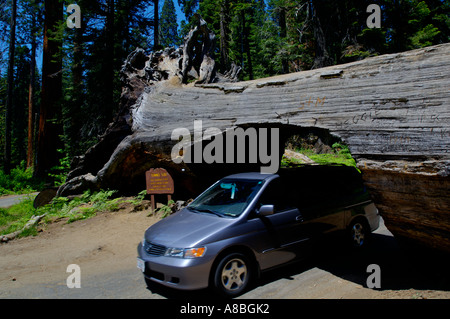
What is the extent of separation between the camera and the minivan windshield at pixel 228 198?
493cm

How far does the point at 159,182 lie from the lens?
8648 mm

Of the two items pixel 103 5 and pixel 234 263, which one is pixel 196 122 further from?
pixel 103 5

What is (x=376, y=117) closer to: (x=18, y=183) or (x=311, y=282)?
(x=311, y=282)

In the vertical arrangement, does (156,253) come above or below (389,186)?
below

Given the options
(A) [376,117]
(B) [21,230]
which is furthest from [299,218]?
(B) [21,230]

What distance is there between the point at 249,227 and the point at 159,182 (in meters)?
4.68

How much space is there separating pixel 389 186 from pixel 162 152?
5669 mm

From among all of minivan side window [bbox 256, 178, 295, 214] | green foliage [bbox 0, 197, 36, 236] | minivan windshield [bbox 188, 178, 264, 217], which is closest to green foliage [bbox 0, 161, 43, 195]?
green foliage [bbox 0, 197, 36, 236]

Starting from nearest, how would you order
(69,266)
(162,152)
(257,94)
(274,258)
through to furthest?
(274,258), (69,266), (257,94), (162,152)

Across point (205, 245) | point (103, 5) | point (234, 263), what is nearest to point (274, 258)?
point (234, 263)

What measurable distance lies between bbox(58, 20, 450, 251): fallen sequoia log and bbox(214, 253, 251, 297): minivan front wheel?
2302 mm

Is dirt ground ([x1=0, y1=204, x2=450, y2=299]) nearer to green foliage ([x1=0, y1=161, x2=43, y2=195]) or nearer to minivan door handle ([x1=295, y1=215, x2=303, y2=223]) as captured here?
minivan door handle ([x1=295, y1=215, x2=303, y2=223])

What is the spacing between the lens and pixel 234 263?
435 cm

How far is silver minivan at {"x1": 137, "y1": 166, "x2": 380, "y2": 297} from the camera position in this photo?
13.6 feet
